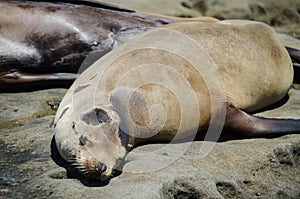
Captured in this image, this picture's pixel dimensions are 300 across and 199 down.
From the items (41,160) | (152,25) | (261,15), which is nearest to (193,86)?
(41,160)

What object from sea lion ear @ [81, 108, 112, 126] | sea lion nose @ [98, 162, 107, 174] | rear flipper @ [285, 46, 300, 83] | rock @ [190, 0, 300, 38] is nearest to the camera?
sea lion nose @ [98, 162, 107, 174]

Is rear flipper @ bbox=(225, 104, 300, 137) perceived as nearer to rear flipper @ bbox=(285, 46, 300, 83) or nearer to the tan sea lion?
the tan sea lion

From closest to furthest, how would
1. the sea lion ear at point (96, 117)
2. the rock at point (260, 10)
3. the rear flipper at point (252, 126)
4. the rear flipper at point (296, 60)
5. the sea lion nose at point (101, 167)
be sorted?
the sea lion nose at point (101, 167) < the sea lion ear at point (96, 117) < the rear flipper at point (252, 126) < the rear flipper at point (296, 60) < the rock at point (260, 10)

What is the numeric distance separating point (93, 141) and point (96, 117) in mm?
166

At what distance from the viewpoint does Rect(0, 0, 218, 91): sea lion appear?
197 inches

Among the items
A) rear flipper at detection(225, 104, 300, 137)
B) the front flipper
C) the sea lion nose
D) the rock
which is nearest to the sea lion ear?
the sea lion nose

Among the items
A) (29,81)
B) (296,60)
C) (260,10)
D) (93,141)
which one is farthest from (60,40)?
(260,10)

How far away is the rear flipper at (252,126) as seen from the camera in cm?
382

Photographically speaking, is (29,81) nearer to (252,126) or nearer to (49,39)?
(49,39)

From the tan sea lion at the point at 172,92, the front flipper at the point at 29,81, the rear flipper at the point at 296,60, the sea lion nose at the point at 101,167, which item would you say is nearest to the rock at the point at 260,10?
the rear flipper at the point at 296,60

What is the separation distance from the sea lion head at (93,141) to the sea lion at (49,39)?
1.66 meters

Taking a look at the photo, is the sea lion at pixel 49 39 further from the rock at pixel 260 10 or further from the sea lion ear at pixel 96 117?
the rock at pixel 260 10

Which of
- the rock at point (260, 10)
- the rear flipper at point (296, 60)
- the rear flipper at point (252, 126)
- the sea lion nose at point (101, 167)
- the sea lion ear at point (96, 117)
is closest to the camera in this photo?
the sea lion nose at point (101, 167)

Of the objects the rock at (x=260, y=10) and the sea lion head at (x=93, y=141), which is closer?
the sea lion head at (x=93, y=141)
